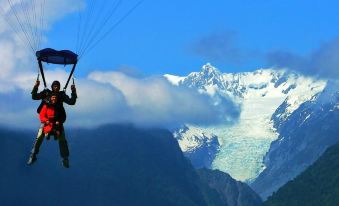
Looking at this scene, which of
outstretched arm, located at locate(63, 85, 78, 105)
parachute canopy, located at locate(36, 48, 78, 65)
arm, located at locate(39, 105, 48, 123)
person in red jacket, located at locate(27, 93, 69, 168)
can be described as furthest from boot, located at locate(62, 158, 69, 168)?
parachute canopy, located at locate(36, 48, 78, 65)

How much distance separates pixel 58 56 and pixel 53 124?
521 cm

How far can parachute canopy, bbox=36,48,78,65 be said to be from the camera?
72438mm

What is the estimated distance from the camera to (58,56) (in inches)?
2869

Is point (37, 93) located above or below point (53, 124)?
above

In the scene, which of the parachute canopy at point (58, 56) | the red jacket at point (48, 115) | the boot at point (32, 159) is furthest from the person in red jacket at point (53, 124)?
the parachute canopy at point (58, 56)

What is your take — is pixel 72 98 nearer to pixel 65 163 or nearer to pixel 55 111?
pixel 55 111

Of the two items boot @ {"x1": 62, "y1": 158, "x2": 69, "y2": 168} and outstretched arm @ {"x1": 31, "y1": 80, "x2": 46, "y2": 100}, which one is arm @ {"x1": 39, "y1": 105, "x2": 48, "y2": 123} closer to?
outstretched arm @ {"x1": 31, "y1": 80, "x2": 46, "y2": 100}

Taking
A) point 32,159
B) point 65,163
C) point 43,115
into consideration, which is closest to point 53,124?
point 43,115

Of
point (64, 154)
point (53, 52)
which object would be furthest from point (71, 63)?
point (64, 154)

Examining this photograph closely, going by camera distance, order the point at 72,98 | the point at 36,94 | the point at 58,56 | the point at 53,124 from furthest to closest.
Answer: the point at 58,56 → the point at 53,124 → the point at 72,98 → the point at 36,94

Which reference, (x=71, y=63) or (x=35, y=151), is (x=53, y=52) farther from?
(x=35, y=151)

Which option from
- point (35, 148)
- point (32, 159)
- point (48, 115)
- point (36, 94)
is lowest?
point (32, 159)

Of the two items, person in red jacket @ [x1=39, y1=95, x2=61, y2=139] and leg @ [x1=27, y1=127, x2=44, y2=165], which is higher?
person in red jacket @ [x1=39, y1=95, x2=61, y2=139]

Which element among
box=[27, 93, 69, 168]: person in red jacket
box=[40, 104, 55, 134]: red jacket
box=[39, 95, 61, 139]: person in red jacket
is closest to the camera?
box=[27, 93, 69, 168]: person in red jacket
